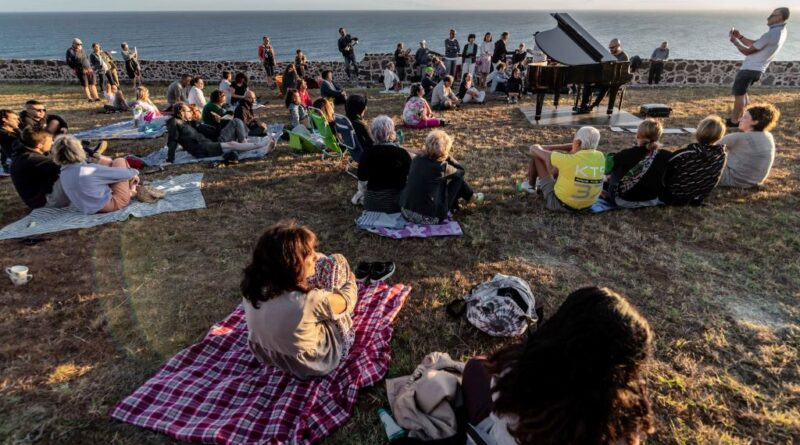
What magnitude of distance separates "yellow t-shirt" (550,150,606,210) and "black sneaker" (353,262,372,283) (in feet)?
9.47

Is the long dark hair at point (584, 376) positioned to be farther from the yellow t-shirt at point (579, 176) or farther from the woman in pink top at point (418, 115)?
the woman in pink top at point (418, 115)

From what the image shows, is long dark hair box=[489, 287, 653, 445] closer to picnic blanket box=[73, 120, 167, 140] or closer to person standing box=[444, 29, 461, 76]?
picnic blanket box=[73, 120, 167, 140]

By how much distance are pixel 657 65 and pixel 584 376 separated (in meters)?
17.9

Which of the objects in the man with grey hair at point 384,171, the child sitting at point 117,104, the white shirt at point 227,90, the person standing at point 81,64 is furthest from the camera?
the person standing at point 81,64

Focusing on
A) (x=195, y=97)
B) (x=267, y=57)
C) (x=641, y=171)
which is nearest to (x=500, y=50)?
(x=267, y=57)

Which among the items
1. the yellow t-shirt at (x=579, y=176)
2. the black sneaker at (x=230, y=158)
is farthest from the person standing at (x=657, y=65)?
the black sneaker at (x=230, y=158)

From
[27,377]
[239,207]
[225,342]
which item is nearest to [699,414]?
[225,342]

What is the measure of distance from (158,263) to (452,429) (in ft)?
13.4

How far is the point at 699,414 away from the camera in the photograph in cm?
295

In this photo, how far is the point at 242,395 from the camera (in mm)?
3123

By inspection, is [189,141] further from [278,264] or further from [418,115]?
[278,264]

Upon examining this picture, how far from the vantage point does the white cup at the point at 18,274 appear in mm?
4449

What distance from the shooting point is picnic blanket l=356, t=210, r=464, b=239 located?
5.34 m

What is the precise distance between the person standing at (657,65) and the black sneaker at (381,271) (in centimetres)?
1599
